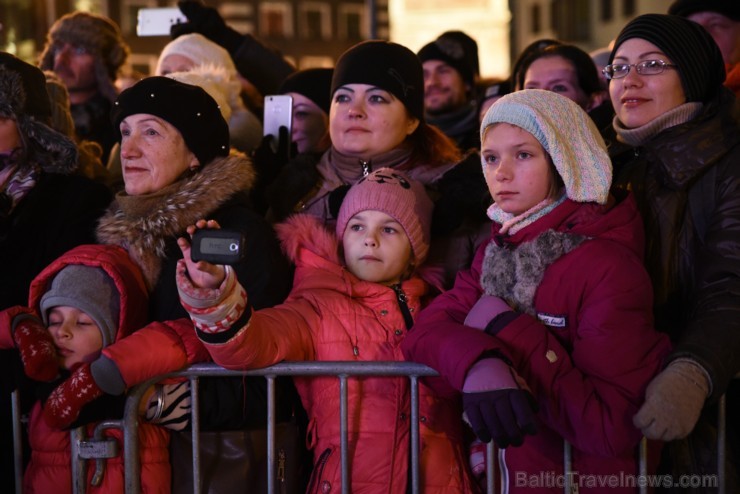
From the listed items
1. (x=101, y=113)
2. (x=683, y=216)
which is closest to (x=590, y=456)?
(x=683, y=216)

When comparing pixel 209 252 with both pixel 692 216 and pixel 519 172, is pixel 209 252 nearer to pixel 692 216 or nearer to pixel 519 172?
pixel 519 172

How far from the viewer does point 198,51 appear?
566 cm

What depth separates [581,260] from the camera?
299 cm

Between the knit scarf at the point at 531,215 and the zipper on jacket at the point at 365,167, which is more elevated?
the zipper on jacket at the point at 365,167

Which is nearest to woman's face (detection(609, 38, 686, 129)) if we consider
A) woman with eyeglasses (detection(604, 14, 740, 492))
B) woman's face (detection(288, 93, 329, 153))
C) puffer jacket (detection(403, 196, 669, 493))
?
woman with eyeglasses (detection(604, 14, 740, 492))

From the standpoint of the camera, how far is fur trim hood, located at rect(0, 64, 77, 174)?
13.3 feet

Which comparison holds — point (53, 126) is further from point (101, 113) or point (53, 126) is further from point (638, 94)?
point (638, 94)

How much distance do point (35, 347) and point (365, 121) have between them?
1.77 meters

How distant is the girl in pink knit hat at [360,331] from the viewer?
10.7ft

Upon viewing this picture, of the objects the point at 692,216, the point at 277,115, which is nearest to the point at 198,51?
the point at 277,115

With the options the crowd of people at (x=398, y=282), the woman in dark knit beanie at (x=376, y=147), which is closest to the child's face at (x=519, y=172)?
the crowd of people at (x=398, y=282)

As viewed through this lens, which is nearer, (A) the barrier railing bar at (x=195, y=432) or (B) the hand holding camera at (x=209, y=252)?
(B) the hand holding camera at (x=209, y=252)

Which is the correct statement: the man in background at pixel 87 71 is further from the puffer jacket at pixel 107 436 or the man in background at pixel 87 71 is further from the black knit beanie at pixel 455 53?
the puffer jacket at pixel 107 436

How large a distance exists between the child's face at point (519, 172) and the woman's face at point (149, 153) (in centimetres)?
140
